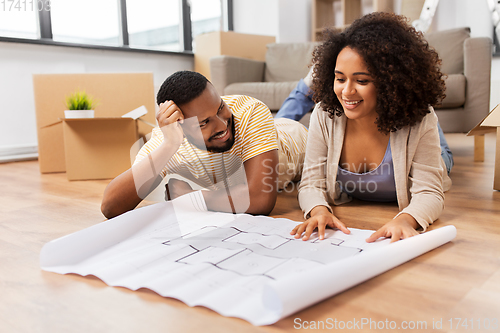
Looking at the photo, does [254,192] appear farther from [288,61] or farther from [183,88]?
[288,61]

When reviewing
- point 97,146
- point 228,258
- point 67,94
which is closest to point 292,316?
point 228,258

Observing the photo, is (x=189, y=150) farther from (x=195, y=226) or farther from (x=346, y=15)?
(x=346, y=15)

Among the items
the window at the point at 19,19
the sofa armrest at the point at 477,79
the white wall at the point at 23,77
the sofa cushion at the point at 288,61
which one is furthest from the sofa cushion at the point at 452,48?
the window at the point at 19,19

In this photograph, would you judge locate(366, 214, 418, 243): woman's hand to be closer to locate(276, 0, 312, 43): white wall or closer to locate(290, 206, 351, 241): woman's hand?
locate(290, 206, 351, 241): woman's hand

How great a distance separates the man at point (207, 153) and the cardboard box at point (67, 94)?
2.64 ft

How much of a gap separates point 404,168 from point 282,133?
494 mm

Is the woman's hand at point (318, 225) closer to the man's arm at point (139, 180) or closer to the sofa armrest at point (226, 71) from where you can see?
the man's arm at point (139, 180)

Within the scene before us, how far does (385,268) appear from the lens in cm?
57

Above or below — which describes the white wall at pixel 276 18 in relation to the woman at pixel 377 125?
above

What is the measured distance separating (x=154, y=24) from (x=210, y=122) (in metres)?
2.73

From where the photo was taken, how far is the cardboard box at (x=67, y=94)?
5.86ft

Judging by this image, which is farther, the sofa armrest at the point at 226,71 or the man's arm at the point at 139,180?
the sofa armrest at the point at 226,71

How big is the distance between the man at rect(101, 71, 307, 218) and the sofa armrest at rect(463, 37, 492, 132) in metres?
1.56

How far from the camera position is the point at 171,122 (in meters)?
0.84
